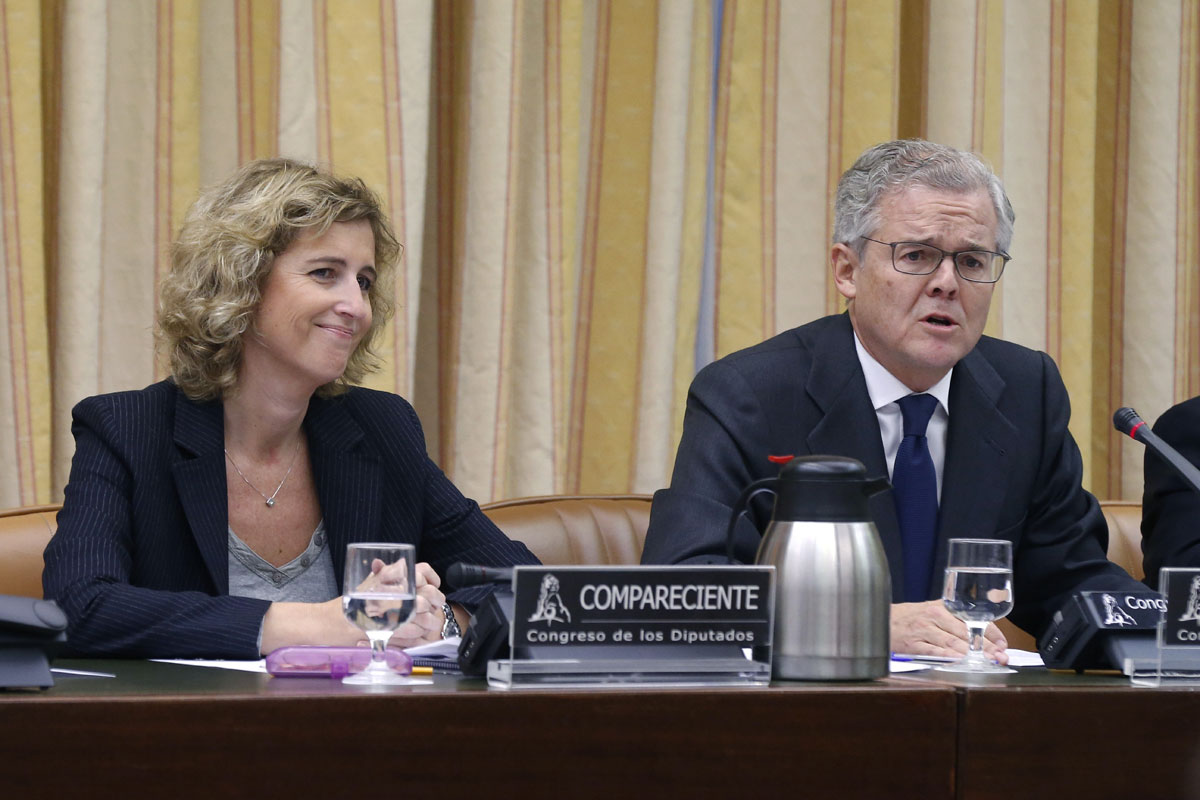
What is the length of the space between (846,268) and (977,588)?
0.83 metres

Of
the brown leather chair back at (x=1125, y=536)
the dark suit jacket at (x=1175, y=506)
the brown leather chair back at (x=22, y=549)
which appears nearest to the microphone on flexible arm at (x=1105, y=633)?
the dark suit jacket at (x=1175, y=506)

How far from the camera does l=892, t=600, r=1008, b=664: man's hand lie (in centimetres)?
155

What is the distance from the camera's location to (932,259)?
2041 mm

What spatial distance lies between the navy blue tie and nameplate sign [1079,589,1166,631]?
0.57 metres

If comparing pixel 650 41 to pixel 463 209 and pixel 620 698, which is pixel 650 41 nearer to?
pixel 463 209

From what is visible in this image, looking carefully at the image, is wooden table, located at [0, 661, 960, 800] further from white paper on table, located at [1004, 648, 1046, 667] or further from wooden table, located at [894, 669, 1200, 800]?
white paper on table, located at [1004, 648, 1046, 667]

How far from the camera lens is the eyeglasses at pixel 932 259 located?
204 centimetres

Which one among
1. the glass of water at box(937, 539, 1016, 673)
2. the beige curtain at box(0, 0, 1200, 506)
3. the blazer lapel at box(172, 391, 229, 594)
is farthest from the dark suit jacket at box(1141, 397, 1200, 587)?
the blazer lapel at box(172, 391, 229, 594)

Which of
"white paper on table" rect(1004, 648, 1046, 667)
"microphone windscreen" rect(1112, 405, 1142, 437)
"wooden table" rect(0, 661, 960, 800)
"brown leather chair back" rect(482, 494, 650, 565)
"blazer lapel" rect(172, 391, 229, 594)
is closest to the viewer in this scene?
"wooden table" rect(0, 661, 960, 800)

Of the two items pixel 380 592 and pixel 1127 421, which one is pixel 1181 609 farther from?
pixel 380 592

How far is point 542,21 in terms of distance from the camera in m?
2.86

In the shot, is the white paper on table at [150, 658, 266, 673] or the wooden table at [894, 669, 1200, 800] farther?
the white paper on table at [150, 658, 266, 673]

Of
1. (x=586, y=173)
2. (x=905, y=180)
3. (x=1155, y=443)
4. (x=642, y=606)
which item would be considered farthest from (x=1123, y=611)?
(x=586, y=173)

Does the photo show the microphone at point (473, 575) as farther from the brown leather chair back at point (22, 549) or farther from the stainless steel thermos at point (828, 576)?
the brown leather chair back at point (22, 549)
